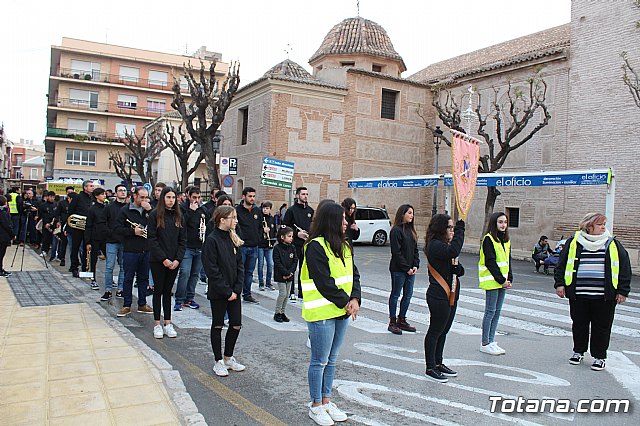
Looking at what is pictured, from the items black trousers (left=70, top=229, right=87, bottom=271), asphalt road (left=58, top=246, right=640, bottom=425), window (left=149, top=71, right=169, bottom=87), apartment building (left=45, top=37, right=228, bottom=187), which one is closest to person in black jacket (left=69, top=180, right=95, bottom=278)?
black trousers (left=70, top=229, right=87, bottom=271)

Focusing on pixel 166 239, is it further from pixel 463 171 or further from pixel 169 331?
pixel 463 171

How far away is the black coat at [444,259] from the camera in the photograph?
5375 millimetres

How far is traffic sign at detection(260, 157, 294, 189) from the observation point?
17875 mm

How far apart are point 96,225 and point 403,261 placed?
A: 5.68 m

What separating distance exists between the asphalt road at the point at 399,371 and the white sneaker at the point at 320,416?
0.31 ft

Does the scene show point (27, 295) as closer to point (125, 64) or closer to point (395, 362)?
point (395, 362)

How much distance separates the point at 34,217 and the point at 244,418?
1661 centimetres

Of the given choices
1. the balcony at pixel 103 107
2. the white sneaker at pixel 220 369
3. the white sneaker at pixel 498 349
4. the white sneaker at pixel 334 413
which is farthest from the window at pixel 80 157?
the white sneaker at pixel 334 413

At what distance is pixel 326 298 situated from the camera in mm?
4176

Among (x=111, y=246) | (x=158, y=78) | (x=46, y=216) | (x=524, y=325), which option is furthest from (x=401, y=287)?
(x=158, y=78)

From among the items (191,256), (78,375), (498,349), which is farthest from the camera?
(191,256)

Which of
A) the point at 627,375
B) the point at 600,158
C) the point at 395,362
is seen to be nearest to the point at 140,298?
the point at 395,362

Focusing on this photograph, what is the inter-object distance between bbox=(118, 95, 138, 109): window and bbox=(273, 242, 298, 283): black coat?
53.9 meters

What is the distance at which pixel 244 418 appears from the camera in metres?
4.28
